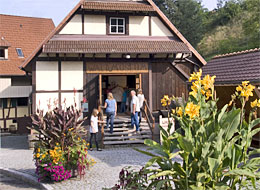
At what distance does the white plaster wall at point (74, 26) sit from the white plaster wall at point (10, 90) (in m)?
9.92

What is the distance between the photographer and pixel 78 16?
14.5 meters

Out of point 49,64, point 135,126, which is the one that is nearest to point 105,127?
point 135,126

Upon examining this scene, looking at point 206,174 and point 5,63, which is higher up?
point 5,63

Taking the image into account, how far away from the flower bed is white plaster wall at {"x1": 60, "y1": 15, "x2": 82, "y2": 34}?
688 cm

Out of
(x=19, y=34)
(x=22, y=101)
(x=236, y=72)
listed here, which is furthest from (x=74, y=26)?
(x=19, y=34)

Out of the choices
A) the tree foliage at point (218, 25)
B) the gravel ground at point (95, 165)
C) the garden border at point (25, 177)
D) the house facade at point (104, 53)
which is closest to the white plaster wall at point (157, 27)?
the house facade at point (104, 53)

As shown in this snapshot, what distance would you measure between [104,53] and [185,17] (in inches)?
1054

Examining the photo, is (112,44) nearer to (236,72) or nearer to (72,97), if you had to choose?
(72,97)

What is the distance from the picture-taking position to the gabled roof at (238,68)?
10864 millimetres

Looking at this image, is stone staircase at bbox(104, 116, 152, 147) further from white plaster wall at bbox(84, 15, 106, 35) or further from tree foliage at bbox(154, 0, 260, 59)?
tree foliage at bbox(154, 0, 260, 59)

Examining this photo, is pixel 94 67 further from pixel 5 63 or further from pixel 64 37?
pixel 5 63

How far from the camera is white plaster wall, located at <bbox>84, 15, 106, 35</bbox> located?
14695mm

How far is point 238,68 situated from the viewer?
12.1 meters

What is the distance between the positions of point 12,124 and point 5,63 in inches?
177
